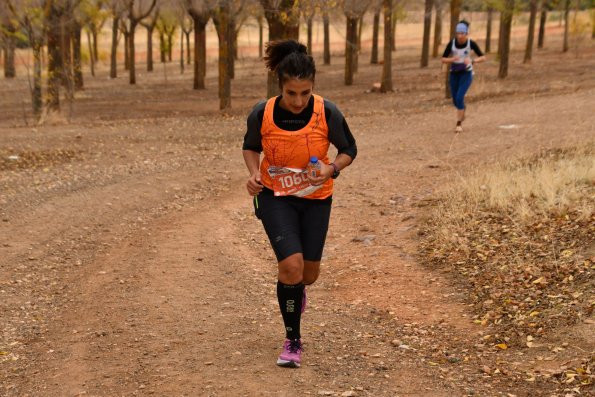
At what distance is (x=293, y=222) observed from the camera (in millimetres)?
4973

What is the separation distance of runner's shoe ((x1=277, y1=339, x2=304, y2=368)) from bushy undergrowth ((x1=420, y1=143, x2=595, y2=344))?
163 centimetres

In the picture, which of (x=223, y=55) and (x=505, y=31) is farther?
(x=505, y=31)

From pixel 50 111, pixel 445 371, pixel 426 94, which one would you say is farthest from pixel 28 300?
pixel 426 94

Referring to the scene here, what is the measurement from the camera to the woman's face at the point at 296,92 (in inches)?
186

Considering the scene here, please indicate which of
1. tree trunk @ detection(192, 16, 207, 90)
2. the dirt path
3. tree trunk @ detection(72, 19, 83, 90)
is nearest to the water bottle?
the dirt path

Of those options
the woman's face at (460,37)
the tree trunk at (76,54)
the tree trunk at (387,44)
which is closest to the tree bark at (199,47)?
the tree trunk at (76,54)

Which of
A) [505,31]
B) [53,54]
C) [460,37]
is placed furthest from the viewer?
[505,31]

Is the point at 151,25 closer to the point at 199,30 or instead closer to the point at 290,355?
the point at 199,30

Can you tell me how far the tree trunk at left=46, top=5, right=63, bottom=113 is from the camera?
2072cm

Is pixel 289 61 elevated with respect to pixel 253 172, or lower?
elevated

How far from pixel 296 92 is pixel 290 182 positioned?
568mm

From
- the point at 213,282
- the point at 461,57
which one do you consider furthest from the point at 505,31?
the point at 213,282

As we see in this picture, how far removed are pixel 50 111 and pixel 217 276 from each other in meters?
14.9

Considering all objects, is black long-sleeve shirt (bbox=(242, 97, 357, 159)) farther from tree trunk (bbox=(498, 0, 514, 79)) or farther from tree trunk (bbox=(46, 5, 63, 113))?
tree trunk (bbox=(498, 0, 514, 79))
